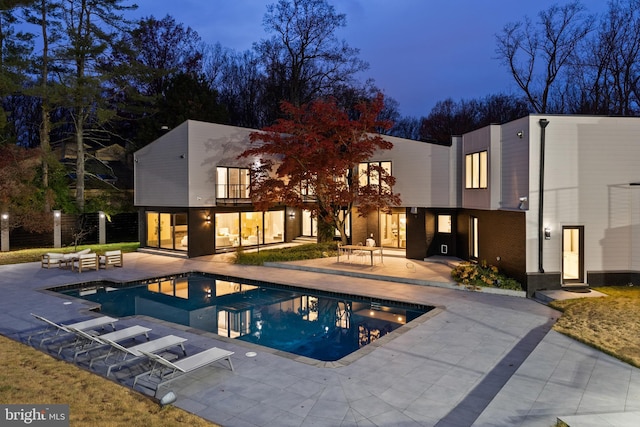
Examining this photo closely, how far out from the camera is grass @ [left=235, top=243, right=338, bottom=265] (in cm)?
1658

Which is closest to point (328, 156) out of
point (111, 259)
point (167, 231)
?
point (167, 231)

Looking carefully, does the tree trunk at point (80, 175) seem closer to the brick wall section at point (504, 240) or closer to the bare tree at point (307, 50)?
the bare tree at point (307, 50)

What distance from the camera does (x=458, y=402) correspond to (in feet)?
18.0

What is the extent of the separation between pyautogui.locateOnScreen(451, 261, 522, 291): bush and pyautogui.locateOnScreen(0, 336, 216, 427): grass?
30.5 feet

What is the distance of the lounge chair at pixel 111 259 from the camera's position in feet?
51.8

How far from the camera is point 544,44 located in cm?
2628

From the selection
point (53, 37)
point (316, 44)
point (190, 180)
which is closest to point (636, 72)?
point (316, 44)

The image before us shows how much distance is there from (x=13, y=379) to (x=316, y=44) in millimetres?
28693

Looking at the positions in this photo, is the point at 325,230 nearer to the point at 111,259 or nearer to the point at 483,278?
the point at 483,278

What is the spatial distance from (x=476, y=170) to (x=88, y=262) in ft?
46.3

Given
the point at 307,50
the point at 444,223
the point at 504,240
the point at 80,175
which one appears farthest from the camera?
the point at 307,50

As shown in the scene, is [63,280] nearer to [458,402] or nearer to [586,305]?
[458,402]

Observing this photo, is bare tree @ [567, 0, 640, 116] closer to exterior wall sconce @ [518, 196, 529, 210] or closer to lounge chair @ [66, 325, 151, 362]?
exterior wall sconce @ [518, 196, 529, 210]

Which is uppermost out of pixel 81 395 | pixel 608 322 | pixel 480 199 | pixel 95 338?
pixel 480 199
